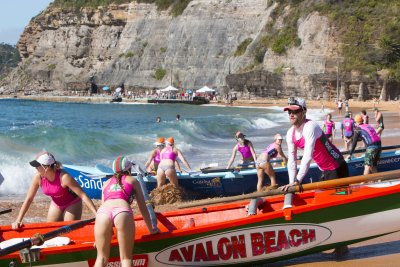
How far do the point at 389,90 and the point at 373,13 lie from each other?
35.4ft

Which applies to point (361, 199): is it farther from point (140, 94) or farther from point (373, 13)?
point (140, 94)

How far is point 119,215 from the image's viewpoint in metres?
6.12

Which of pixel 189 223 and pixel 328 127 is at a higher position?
pixel 328 127

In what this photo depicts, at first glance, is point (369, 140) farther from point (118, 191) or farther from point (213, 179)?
point (118, 191)

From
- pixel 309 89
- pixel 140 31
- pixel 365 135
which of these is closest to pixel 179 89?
pixel 140 31

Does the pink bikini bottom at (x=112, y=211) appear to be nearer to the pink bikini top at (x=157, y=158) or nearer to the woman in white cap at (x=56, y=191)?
the woman in white cap at (x=56, y=191)

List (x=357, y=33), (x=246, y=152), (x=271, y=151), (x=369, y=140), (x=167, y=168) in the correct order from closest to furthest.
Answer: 1. (x=369, y=140)
2. (x=167, y=168)
3. (x=271, y=151)
4. (x=246, y=152)
5. (x=357, y=33)

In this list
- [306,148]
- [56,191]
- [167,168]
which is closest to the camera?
[306,148]

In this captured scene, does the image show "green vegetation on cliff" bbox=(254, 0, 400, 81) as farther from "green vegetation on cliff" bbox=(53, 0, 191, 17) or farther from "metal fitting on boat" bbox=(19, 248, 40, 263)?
"metal fitting on boat" bbox=(19, 248, 40, 263)

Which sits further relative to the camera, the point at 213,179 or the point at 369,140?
the point at 213,179

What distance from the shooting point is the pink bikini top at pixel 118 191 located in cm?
630

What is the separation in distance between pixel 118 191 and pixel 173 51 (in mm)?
83742

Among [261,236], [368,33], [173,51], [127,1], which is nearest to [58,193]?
[261,236]

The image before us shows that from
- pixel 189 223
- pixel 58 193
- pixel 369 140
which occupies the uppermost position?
pixel 369 140
